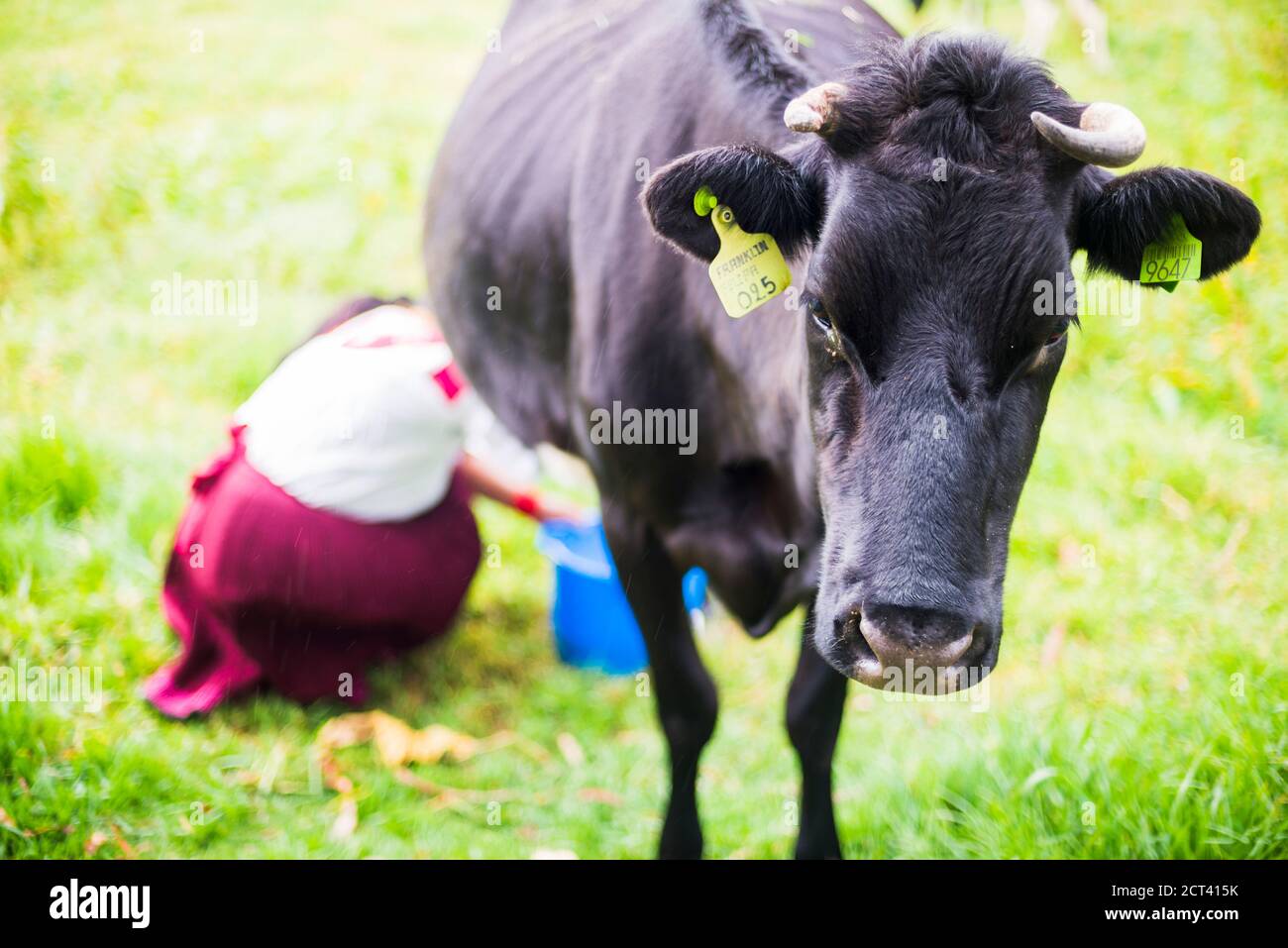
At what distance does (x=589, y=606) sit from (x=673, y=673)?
901 millimetres

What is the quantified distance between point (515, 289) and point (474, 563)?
987 millimetres

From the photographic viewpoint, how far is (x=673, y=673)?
333 cm

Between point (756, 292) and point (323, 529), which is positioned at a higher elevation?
point (756, 292)

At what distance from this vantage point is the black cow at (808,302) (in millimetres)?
2168

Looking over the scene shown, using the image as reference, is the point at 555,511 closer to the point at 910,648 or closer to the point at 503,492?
the point at 503,492

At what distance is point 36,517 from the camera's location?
4.39 m

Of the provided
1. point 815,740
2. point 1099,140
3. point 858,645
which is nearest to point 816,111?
point 1099,140

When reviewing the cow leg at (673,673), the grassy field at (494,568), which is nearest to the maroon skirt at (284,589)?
the grassy field at (494,568)

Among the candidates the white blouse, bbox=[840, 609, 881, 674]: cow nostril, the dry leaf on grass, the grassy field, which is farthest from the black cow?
the dry leaf on grass

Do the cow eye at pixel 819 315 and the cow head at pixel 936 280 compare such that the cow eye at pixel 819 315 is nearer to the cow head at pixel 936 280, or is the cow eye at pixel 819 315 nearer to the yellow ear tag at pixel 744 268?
the cow head at pixel 936 280

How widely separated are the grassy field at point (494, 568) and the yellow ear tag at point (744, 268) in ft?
5.38

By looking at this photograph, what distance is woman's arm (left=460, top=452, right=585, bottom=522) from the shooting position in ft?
14.0
